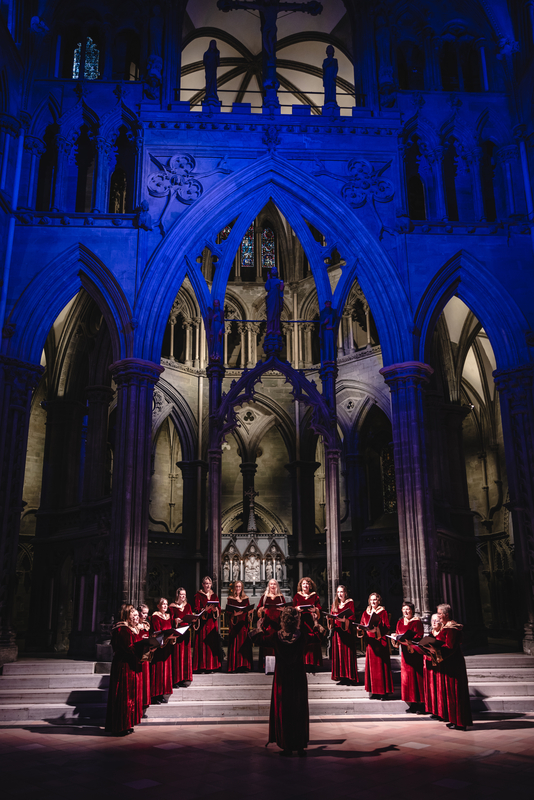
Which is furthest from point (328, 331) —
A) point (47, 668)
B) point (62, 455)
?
point (47, 668)

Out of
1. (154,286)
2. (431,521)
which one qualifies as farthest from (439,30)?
(431,521)

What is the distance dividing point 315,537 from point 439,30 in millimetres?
13761

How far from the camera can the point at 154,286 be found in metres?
15.1

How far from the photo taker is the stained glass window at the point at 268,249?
23609mm

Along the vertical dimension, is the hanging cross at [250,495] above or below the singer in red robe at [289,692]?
above

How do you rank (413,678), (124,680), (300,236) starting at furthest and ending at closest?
(300,236)
(413,678)
(124,680)

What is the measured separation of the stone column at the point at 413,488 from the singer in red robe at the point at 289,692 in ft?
20.3

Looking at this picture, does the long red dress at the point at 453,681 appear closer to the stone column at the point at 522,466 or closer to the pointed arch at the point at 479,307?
the stone column at the point at 522,466

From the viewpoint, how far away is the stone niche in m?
18.8

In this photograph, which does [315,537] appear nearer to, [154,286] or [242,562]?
[242,562]

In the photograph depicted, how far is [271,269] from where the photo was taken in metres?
17.7

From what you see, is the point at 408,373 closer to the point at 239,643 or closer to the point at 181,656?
the point at 239,643

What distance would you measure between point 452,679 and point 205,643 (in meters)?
4.86

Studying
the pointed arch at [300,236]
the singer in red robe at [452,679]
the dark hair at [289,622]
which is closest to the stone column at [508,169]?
the pointed arch at [300,236]
